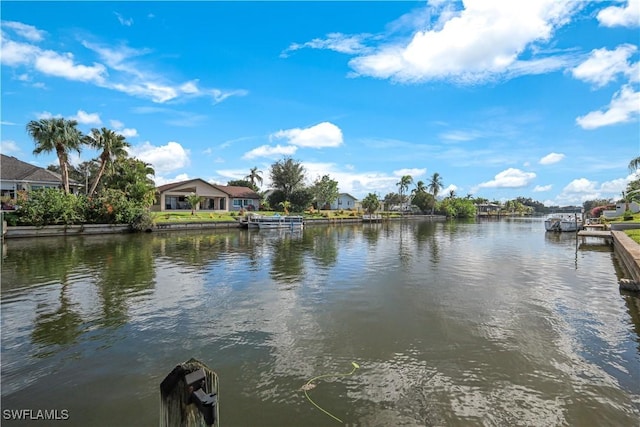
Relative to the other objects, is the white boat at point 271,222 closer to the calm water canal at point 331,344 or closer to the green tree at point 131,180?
the green tree at point 131,180

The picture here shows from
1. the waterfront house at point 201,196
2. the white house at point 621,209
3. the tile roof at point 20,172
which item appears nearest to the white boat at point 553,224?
the white house at point 621,209

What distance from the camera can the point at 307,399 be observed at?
18.0ft

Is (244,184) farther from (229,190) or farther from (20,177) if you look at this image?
(20,177)

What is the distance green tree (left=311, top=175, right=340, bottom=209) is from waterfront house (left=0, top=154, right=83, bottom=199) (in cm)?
4269

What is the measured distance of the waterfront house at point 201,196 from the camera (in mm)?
53500

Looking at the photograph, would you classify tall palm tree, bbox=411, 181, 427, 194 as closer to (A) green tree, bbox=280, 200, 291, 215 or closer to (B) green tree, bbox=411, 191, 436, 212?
(B) green tree, bbox=411, 191, 436, 212

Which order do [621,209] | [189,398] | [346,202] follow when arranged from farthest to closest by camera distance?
1. [346,202]
2. [621,209]
3. [189,398]

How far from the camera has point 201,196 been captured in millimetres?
55875

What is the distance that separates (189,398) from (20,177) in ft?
174

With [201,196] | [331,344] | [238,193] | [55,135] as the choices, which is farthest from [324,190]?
[331,344]

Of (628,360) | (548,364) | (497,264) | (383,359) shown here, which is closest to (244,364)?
(383,359)

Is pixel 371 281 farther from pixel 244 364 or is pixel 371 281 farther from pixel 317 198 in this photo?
pixel 317 198

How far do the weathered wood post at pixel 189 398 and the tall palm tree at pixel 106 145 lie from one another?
45.0 m

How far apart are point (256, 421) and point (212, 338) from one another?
3312 mm
